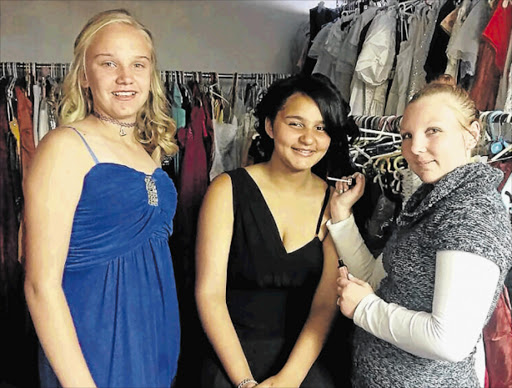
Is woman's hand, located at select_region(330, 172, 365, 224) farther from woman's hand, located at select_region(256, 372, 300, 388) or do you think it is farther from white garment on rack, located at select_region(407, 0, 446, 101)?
white garment on rack, located at select_region(407, 0, 446, 101)

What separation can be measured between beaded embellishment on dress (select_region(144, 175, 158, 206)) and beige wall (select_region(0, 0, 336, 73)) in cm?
221

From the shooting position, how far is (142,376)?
112cm

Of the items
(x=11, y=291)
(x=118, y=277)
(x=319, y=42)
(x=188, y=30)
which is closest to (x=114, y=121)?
(x=118, y=277)

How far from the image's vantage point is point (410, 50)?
2.50 metres

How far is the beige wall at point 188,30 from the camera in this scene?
2982 mm

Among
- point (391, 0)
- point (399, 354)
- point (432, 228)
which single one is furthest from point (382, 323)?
point (391, 0)

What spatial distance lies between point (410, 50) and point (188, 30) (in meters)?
1.43

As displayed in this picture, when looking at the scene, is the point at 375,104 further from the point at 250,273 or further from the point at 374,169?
the point at 250,273

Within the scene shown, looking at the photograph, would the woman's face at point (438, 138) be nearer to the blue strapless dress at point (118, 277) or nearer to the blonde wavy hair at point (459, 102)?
the blonde wavy hair at point (459, 102)

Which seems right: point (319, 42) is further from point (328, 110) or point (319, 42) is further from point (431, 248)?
point (431, 248)

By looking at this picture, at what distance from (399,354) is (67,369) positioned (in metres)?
0.64

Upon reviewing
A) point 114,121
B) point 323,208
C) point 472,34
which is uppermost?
point 472,34

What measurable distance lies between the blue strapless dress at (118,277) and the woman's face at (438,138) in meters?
0.55

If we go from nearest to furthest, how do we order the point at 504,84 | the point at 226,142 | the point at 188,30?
the point at 504,84
the point at 226,142
the point at 188,30
